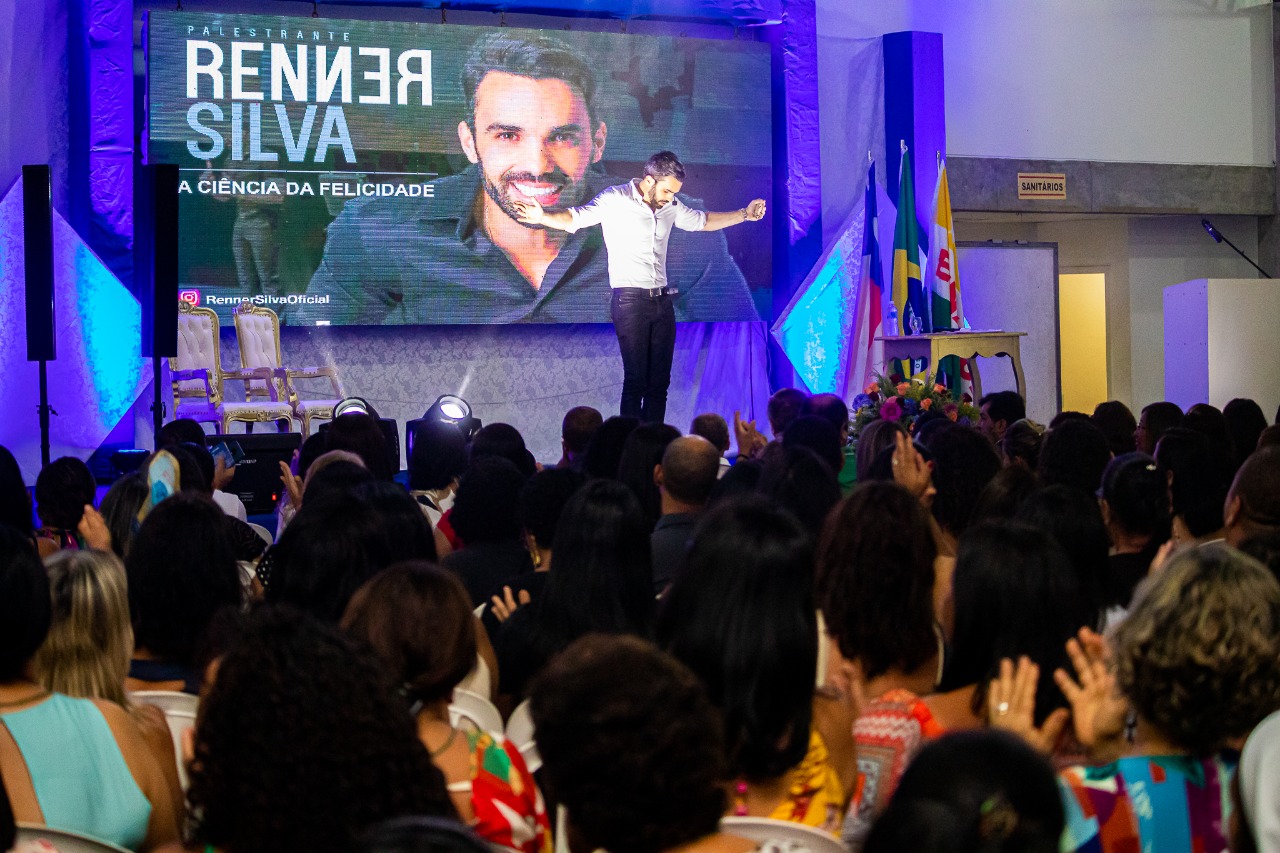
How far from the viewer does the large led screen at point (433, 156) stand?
28.2ft

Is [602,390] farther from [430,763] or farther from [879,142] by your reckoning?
[430,763]

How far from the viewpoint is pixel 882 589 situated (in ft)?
7.51

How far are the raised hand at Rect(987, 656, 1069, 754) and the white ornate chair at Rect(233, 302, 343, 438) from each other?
6.60 m

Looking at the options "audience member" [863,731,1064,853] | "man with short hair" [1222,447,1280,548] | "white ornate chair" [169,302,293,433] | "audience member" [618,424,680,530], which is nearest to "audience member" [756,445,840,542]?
"audience member" [618,424,680,530]

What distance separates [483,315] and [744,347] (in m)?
2.03

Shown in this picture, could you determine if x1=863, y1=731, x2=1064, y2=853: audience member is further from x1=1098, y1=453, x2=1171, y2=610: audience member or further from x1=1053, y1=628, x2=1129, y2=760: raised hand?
x1=1098, y1=453, x2=1171, y2=610: audience member

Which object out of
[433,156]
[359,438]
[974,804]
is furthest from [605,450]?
[433,156]

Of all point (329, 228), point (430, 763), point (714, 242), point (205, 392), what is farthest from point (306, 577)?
point (714, 242)

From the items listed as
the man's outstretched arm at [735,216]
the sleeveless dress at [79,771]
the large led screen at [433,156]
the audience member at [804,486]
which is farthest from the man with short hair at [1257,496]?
the large led screen at [433,156]

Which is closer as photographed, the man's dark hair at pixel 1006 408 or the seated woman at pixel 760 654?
the seated woman at pixel 760 654

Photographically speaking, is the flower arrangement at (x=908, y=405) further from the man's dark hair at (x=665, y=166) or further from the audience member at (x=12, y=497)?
the audience member at (x=12, y=497)

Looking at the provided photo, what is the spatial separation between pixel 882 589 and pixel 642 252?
6413mm

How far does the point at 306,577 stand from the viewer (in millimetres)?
2584

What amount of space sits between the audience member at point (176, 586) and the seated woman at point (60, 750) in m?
0.54
